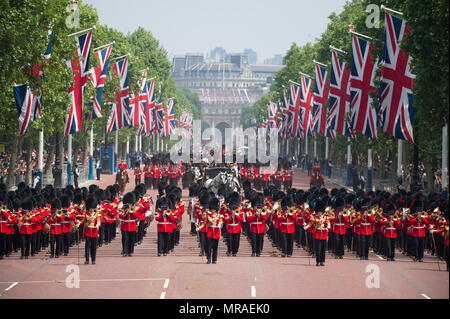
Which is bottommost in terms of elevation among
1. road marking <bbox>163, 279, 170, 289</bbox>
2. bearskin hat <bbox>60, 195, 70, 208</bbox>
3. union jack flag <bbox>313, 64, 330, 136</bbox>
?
road marking <bbox>163, 279, 170, 289</bbox>

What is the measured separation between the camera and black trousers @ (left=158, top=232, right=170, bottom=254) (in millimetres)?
25234

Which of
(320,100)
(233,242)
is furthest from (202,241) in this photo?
Result: (320,100)

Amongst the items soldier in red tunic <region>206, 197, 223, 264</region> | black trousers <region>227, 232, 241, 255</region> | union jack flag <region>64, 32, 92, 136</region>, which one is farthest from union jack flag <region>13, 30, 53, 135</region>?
soldier in red tunic <region>206, 197, 223, 264</region>

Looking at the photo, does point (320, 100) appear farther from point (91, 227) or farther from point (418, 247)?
point (91, 227)

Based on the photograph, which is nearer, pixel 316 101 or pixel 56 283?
pixel 56 283

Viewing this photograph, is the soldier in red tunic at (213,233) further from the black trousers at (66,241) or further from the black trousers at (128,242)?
the black trousers at (66,241)

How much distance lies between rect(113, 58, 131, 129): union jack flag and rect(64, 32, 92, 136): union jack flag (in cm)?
1348

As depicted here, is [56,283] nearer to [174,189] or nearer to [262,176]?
[174,189]

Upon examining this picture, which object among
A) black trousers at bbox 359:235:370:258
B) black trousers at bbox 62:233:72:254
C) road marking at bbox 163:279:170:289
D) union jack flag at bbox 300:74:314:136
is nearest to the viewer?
road marking at bbox 163:279:170:289

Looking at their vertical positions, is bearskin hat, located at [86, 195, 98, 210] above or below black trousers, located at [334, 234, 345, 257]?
above

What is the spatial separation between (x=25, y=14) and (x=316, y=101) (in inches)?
956

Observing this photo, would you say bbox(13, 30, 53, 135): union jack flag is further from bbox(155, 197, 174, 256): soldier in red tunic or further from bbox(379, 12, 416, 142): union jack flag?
bbox(379, 12, 416, 142): union jack flag
